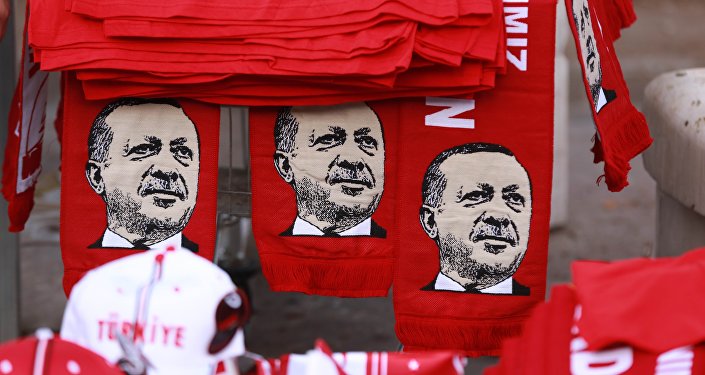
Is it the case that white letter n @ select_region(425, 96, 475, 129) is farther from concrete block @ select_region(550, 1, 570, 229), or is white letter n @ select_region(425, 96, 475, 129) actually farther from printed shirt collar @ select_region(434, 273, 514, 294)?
concrete block @ select_region(550, 1, 570, 229)

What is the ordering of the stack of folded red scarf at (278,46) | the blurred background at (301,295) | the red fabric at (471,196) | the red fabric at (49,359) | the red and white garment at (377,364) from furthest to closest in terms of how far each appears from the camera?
the blurred background at (301,295), the red fabric at (471,196), the stack of folded red scarf at (278,46), the red and white garment at (377,364), the red fabric at (49,359)

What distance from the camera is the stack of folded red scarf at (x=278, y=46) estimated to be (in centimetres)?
158

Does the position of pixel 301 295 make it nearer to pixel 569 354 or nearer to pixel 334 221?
pixel 334 221

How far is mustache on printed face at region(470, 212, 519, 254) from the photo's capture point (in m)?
1.70

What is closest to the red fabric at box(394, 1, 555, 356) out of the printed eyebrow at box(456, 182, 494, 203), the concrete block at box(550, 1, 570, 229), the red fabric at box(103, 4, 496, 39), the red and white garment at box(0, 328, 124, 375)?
the printed eyebrow at box(456, 182, 494, 203)

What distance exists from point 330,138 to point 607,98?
1.73ft

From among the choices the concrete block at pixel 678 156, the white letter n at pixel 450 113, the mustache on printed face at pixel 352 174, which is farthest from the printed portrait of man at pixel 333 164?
the concrete block at pixel 678 156

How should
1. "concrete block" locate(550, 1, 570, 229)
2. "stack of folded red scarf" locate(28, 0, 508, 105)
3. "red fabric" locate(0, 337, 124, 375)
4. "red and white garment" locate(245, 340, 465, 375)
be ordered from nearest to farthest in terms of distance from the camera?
"red fabric" locate(0, 337, 124, 375) → "red and white garment" locate(245, 340, 465, 375) → "stack of folded red scarf" locate(28, 0, 508, 105) → "concrete block" locate(550, 1, 570, 229)

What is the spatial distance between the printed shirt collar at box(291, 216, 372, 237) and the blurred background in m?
0.18

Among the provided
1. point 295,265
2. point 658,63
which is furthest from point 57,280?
point 658,63

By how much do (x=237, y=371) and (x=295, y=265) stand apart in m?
0.57

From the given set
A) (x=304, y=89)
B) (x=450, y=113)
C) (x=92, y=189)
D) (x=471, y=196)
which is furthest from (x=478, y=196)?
(x=92, y=189)

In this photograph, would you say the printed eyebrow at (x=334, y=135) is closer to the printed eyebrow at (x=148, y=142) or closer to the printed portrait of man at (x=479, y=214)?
the printed portrait of man at (x=479, y=214)

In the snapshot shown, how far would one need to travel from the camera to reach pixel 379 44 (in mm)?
1564
